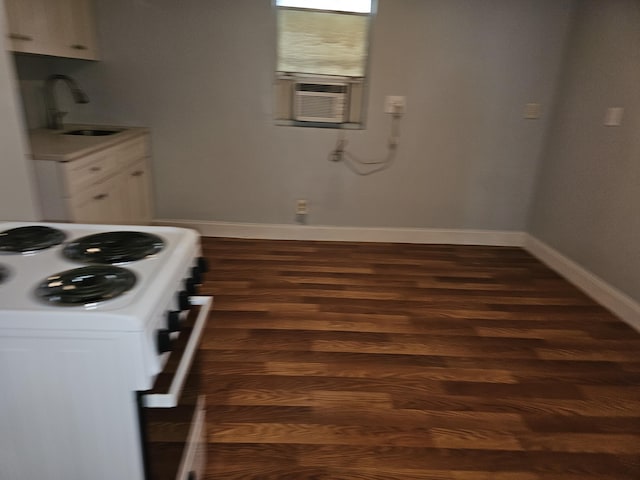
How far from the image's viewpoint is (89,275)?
894 millimetres

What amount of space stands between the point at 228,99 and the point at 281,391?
2364 millimetres

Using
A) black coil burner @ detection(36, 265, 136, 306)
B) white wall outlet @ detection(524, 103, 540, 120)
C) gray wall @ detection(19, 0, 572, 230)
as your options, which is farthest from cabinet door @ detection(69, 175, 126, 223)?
white wall outlet @ detection(524, 103, 540, 120)

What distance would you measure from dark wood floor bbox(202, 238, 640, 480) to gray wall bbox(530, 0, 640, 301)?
33 centimetres

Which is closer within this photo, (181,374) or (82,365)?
(82,365)

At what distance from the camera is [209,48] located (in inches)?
129

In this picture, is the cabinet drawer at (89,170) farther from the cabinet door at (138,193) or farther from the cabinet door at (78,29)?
the cabinet door at (78,29)

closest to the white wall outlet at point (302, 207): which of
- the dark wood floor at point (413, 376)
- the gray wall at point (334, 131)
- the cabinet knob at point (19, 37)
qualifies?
the gray wall at point (334, 131)

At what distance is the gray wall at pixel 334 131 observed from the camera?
324 cm

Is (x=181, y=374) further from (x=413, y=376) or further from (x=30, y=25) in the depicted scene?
(x=30, y=25)

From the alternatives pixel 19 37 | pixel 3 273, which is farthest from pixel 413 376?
pixel 19 37

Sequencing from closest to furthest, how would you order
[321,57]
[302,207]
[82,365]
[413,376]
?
[82,365], [413,376], [321,57], [302,207]

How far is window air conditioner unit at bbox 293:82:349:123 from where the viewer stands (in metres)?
3.34

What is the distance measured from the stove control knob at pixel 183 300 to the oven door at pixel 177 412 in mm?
51

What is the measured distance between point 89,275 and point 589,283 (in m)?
3.11
